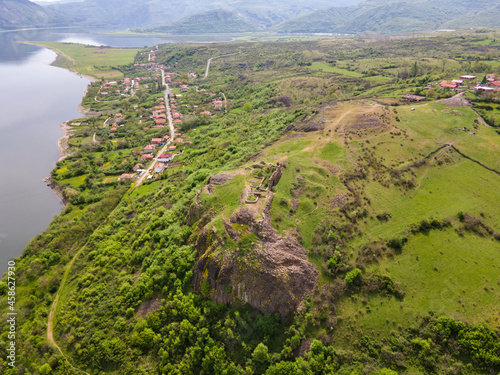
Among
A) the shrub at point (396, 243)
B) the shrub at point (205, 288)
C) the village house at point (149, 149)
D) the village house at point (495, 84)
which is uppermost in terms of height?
the village house at point (495, 84)

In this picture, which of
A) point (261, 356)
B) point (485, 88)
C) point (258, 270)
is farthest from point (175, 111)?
point (261, 356)

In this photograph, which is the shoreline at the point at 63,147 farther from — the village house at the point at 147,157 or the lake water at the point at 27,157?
the village house at the point at 147,157

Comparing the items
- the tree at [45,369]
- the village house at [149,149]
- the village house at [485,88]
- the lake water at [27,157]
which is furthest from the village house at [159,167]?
the village house at [485,88]

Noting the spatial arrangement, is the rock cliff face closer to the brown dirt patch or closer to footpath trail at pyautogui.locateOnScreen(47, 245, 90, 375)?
footpath trail at pyautogui.locateOnScreen(47, 245, 90, 375)

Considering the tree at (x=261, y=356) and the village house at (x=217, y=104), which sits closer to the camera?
the tree at (x=261, y=356)

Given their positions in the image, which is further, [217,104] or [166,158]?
[217,104]

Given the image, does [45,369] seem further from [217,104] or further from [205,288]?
[217,104]

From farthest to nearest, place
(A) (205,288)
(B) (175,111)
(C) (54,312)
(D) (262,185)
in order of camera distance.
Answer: (B) (175,111), (C) (54,312), (D) (262,185), (A) (205,288)
